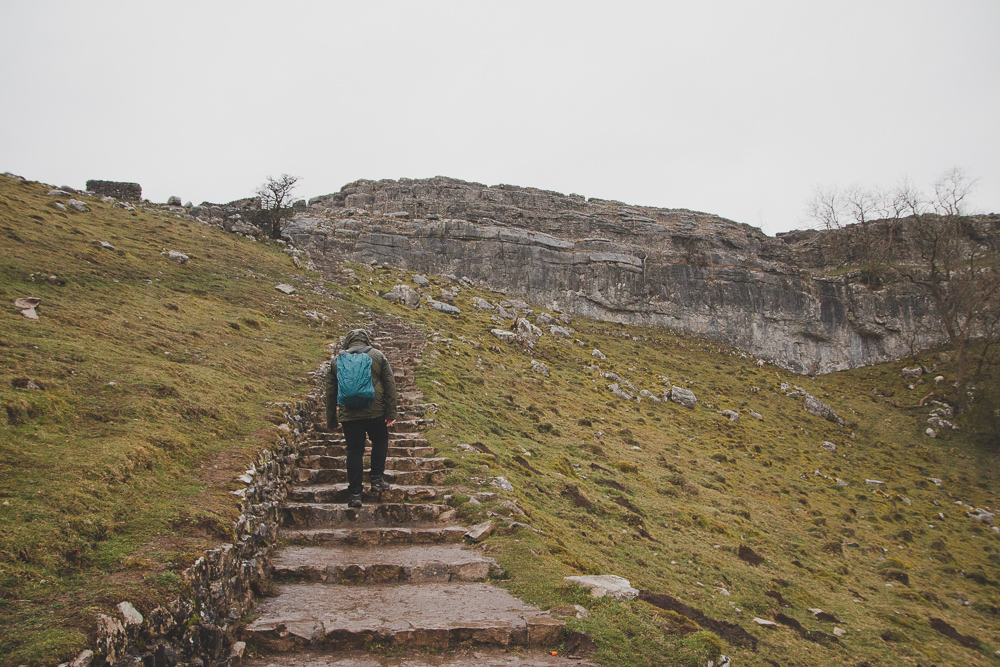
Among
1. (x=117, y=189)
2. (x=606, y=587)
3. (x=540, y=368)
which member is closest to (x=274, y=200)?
(x=117, y=189)

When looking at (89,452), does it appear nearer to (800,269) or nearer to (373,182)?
(373,182)

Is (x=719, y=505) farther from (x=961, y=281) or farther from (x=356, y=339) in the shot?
(x=961, y=281)

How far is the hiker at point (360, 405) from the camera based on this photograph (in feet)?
31.0

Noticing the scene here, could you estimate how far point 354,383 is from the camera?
30.9 ft

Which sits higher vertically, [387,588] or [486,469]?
[486,469]

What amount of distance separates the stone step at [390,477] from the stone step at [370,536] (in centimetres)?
196

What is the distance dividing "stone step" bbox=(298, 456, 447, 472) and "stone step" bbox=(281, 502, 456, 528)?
6.14ft

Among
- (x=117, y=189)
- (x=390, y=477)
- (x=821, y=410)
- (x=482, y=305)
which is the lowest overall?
(x=821, y=410)

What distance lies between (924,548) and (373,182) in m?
58.6

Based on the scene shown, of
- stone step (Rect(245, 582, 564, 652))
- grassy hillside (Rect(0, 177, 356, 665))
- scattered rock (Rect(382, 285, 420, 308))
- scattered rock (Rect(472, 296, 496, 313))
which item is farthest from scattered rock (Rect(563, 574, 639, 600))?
scattered rock (Rect(472, 296, 496, 313))

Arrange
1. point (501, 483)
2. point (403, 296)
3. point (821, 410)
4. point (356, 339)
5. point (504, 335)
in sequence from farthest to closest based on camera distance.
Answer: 1. point (821, 410)
2. point (403, 296)
3. point (504, 335)
4. point (501, 483)
5. point (356, 339)

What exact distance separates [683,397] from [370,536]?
27253 millimetres

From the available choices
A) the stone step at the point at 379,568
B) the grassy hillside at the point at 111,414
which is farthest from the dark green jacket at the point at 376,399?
the stone step at the point at 379,568

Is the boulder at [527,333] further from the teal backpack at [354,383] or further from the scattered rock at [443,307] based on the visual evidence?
the teal backpack at [354,383]
